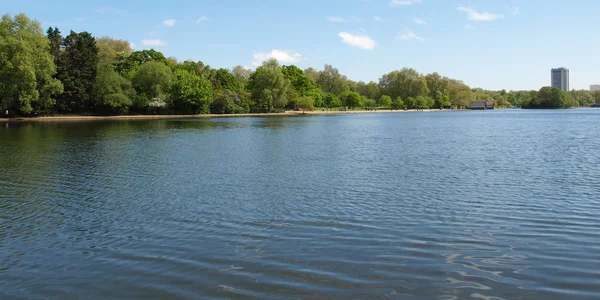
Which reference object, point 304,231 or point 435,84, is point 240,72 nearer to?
point 435,84

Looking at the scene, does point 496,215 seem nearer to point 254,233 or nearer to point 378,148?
point 254,233

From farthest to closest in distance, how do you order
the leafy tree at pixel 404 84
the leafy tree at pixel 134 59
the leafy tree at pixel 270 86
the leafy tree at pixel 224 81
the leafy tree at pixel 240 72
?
the leafy tree at pixel 404 84
the leafy tree at pixel 240 72
the leafy tree at pixel 224 81
the leafy tree at pixel 270 86
the leafy tree at pixel 134 59

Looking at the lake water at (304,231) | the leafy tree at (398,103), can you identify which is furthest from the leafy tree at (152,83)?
the leafy tree at (398,103)

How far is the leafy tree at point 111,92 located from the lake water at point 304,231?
2347 inches

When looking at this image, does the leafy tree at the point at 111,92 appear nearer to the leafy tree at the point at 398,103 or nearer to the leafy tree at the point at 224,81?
the leafy tree at the point at 224,81

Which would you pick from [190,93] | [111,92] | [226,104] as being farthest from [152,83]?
[226,104]

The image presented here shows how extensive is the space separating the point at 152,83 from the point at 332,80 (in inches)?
3652

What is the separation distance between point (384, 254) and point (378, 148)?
2112 cm

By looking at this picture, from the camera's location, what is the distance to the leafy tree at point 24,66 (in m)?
60.1

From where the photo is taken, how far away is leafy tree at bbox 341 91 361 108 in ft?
492

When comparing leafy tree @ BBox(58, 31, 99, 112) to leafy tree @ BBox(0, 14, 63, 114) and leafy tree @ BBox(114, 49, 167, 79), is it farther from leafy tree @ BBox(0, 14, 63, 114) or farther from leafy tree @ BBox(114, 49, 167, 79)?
leafy tree @ BBox(114, 49, 167, 79)

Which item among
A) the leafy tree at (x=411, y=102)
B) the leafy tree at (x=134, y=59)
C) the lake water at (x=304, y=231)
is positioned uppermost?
the leafy tree at (x=134, y=59)

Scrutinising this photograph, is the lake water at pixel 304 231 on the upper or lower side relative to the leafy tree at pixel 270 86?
lower

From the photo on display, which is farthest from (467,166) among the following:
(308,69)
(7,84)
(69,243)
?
(308,69)
